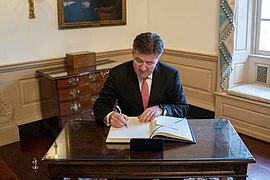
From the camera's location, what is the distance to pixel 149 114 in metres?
2.00

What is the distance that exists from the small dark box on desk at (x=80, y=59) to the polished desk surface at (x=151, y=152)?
2.02 m

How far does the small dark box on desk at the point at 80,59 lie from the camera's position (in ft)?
13.0

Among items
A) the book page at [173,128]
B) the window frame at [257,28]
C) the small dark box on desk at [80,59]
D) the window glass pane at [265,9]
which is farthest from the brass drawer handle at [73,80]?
the window glass pane at [265,9]

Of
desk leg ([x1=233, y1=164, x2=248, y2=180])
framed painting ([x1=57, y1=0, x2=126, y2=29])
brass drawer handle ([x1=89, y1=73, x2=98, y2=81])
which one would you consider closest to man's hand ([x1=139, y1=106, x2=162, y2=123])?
desk leg ([x1=233, y1=164, x2=248, y2=180])

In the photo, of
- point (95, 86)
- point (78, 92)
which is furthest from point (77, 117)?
point (95, 86)

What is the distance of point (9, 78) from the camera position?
12.3ft

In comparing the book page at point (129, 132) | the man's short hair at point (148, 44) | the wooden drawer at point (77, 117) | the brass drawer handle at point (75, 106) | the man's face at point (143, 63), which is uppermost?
the man's short hair at point (148, 44)

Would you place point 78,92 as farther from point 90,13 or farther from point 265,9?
point 265,9

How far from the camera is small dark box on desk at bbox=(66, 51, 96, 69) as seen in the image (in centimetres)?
395

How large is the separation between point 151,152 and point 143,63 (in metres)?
0.59

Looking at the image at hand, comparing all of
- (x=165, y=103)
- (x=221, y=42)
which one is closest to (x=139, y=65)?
(x=165, y=103)

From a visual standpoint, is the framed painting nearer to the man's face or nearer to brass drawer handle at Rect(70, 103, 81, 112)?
brass drawer handle at Rect(70, 103, 81, 112)

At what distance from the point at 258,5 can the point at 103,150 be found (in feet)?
9.76

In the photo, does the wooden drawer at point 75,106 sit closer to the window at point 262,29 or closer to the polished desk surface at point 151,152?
the polished desk surface at point 151,152
